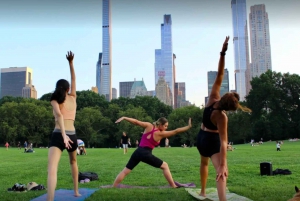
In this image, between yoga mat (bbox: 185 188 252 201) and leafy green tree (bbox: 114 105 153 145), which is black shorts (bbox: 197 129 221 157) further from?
leafy green tree (bbox: 114 105 153 145)

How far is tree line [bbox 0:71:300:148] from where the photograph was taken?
219 ft

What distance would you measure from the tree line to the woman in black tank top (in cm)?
5951

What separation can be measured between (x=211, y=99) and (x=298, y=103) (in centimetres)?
7102

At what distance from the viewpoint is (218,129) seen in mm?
5184

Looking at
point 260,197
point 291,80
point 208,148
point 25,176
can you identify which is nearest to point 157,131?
Result: point 208,148

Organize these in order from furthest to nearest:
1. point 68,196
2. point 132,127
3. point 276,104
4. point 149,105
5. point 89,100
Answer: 1. point 149,105
2. point 89,100
3. point 276,104
4. point 132,127
5. point 68,196

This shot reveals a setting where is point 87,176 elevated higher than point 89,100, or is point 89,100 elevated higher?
point 89,100

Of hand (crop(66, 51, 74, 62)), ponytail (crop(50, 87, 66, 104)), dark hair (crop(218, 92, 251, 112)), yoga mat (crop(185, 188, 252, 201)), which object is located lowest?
yoga mat (crop(185, 188, 252, 201))

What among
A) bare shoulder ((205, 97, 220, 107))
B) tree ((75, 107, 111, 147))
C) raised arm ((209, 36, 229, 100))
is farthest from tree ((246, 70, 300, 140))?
bare shoulder ((205, 97, 220, 107))

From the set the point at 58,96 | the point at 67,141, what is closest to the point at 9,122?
the point at 58,96

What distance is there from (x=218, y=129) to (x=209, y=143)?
634mm

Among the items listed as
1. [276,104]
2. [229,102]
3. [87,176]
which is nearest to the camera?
[229,102]

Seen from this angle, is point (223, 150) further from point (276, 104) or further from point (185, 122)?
point (276, 104)

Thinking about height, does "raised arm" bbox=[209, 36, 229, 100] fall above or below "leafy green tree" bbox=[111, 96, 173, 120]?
below
